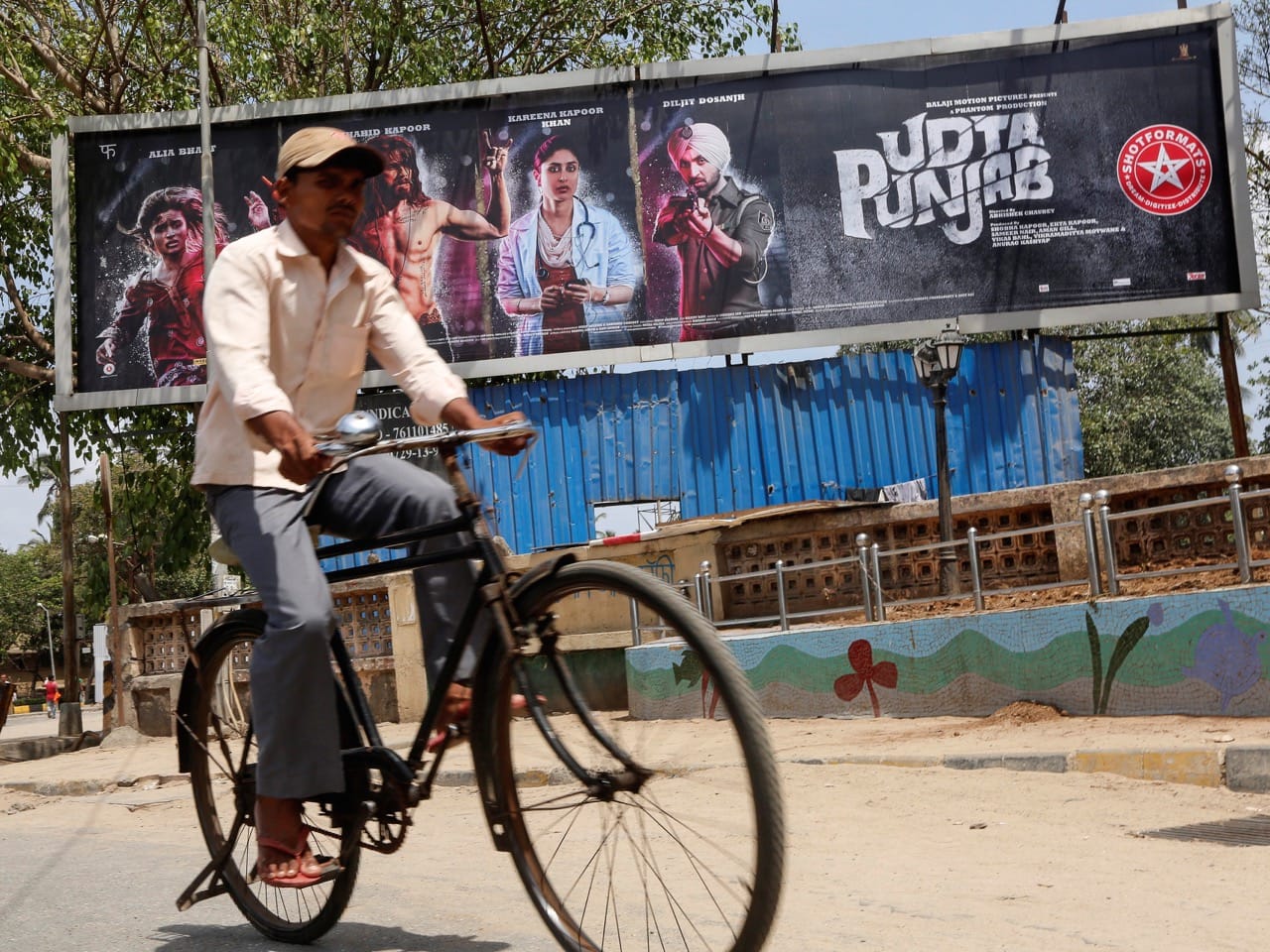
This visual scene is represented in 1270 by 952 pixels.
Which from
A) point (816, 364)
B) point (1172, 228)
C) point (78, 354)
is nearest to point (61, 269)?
point (78, 354)

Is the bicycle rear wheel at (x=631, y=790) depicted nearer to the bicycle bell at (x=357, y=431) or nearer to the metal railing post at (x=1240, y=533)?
the bicycle bell at (x=357, y=431)

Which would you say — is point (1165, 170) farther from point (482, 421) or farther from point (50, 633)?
point (50, 633)

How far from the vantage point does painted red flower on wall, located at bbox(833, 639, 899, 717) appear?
33.5 ft

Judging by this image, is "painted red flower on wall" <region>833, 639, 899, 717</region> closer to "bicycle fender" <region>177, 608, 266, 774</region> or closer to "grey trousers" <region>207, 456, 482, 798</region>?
"bicycle fender" <region>177, 608, 266, 774</region>

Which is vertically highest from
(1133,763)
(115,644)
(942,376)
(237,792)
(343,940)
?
(942,376)

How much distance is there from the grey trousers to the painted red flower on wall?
7590 millimetres

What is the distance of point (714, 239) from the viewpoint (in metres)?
16.6

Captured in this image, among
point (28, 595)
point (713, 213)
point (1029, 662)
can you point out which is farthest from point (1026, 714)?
point (28, 595)

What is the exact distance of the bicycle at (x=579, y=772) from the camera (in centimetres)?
244

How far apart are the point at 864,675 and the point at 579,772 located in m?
7.96

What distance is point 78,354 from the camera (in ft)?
55.5

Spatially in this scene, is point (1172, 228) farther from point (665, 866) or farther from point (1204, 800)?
point (665, 866)

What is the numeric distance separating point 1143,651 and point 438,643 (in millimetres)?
6657

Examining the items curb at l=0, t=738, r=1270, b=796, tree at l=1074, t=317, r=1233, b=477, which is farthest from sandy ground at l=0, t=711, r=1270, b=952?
tree at l=1074, t=317, r=1233, b=477
